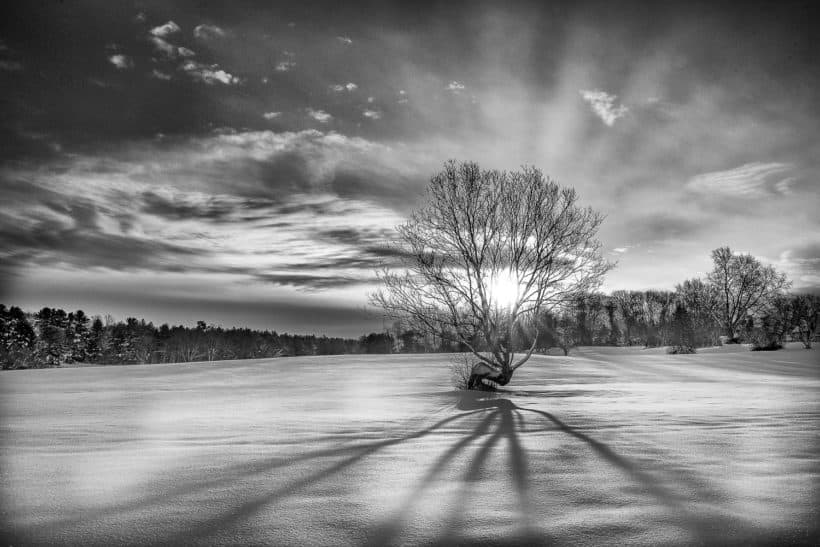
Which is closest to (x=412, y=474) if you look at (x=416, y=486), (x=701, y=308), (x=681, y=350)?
(x=416, y=486)

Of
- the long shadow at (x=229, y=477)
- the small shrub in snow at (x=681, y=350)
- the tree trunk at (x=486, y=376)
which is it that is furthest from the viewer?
the small shrub in snow at (x=681, y=350)

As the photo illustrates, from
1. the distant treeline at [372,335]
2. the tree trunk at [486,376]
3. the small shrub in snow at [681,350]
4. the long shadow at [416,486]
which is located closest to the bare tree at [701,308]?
the distant treeline at [372,335]

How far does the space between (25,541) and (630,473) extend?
5.56 m

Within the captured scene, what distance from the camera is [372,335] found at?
8306 cm

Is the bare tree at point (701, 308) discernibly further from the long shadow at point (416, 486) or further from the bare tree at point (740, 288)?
the long shadow at point (416, 486)

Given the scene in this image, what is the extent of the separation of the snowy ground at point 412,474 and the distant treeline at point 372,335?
4069cm

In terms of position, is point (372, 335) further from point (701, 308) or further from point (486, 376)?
point (486, 376)

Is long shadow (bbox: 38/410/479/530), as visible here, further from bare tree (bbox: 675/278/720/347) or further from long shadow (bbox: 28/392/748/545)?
bare tree (bbox: 675/278/720/347)

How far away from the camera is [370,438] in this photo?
24.4ft

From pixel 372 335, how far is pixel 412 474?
258ft

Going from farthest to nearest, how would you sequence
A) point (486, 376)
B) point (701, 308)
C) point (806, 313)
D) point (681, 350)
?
point (701, 308)
point (806, 313)
point (681, 350)
point (486, 376)

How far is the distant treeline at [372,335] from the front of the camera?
5759cm

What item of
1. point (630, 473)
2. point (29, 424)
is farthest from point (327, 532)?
point (29, 424)

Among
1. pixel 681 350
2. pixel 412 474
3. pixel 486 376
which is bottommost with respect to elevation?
pixel 681 350
